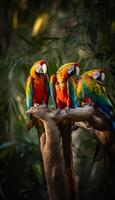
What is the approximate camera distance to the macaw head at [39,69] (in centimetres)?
294

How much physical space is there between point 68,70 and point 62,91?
111 millimetres

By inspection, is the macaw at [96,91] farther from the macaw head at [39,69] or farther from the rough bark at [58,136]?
the macaw head at [39,69]

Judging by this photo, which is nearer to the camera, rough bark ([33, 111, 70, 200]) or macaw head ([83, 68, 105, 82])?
macaw head ([83, 68, 105, 82])

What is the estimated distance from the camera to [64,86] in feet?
9.39

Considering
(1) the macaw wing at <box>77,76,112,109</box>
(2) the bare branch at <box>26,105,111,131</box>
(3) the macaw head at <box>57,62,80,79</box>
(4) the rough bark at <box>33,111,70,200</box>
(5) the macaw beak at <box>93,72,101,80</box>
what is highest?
(3) the macaw head at <box>57,62,80,79</box>

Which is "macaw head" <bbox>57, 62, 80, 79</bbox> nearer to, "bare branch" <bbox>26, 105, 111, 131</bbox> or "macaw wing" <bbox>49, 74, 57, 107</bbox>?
"macaw wing" <bbox>49, 74, 57, 107</bbox>

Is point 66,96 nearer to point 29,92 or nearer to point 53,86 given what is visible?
point 53,86

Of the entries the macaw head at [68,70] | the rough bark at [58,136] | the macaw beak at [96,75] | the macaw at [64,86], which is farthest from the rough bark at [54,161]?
the macaw beak at [96,75]

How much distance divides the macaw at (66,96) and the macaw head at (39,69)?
0.21 feet

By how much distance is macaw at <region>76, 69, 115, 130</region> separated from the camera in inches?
110

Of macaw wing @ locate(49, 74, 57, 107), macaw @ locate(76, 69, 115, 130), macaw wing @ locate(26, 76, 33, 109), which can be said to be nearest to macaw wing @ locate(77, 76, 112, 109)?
macaw @ locate(76, 69, 115, 130)

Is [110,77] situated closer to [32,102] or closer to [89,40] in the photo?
[89,40]

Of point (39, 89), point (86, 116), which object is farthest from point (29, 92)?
point (86, 116)

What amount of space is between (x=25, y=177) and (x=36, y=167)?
0.09m
